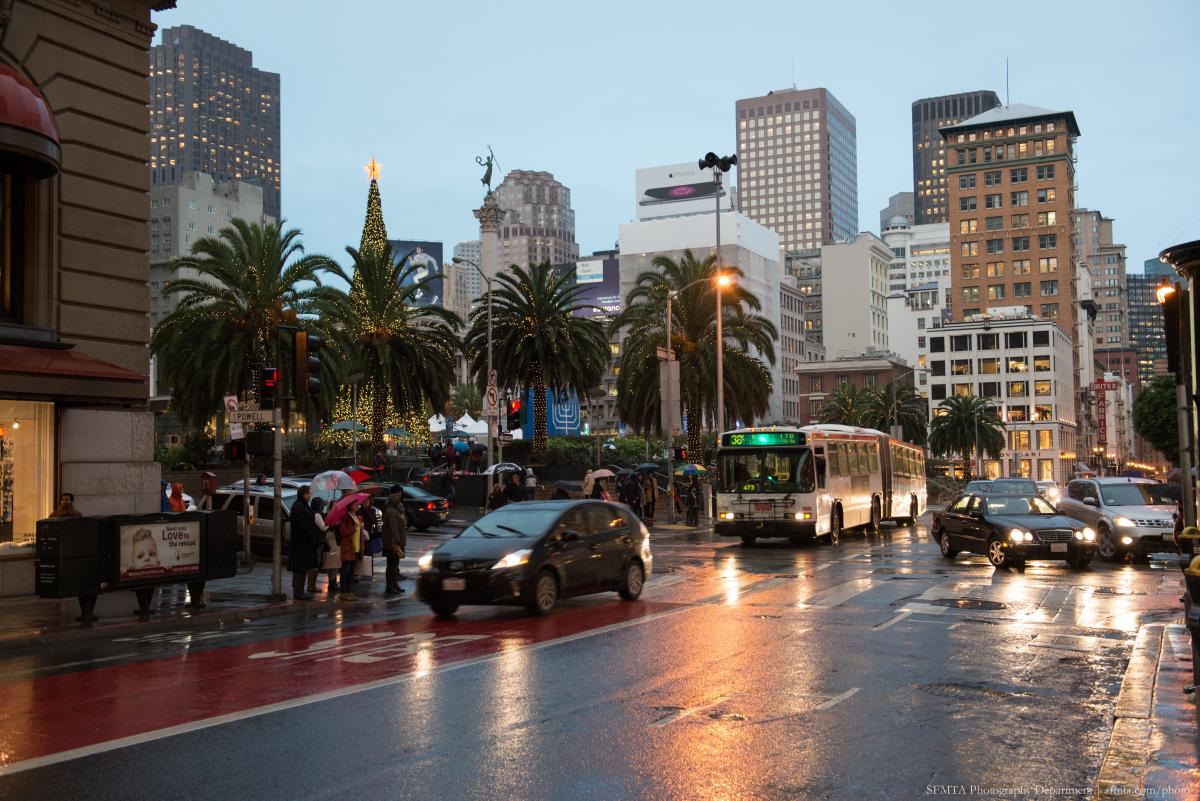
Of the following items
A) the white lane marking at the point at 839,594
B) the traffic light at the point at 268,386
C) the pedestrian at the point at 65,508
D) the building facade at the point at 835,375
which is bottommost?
the white lane marking at the point at 839,594

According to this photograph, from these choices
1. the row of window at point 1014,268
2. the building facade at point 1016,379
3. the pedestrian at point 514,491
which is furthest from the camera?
the row of window at point 1014,268

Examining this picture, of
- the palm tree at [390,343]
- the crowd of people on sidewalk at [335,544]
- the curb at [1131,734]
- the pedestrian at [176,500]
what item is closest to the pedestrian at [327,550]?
the crowd of people on sidewalk at [335,544]

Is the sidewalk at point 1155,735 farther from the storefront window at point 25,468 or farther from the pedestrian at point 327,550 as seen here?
the storefront window at point 25,468

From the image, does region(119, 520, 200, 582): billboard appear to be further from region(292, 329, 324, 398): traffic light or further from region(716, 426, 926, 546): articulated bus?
region(716, 426, 926, 546): articulated bus

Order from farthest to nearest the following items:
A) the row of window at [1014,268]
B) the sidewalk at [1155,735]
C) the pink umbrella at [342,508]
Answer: the row of window at [1014,268], the pink umbrella at [342,508], the sidewalk at [1155,735]

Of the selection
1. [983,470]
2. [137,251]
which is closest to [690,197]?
[983,470]

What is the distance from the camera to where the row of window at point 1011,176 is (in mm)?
141250

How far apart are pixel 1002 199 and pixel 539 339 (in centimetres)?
10994

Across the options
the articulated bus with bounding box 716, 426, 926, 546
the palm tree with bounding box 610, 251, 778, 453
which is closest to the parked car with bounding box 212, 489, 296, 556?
the articulated bus with bounding box 716, 426, 926, 546

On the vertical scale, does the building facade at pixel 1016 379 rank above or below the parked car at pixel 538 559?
above

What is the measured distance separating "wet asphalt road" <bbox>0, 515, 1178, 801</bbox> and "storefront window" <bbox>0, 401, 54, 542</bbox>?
214 inches

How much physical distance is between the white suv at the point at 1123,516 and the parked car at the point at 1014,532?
3.89 ft

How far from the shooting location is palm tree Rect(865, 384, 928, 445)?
109m

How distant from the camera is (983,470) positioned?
132 m
